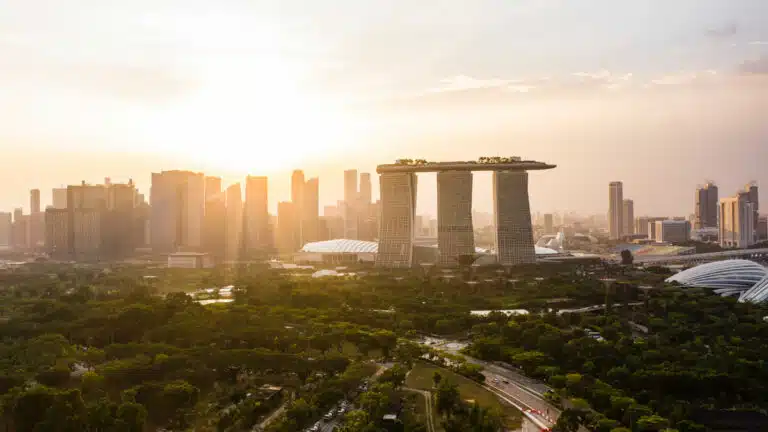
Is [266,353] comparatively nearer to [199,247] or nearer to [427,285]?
[427,285]

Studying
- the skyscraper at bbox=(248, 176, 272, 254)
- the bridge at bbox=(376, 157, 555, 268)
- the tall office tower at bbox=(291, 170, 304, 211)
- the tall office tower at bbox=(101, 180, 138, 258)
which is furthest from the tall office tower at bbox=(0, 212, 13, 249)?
the bridge at bbox=(376, 157, 555, 268)

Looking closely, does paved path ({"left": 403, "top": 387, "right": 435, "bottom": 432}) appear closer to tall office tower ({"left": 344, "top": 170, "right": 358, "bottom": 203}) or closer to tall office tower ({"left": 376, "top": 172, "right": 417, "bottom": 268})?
tall office tower ({"left": 376, "top": 172, "right": 417, "bottom": 268})

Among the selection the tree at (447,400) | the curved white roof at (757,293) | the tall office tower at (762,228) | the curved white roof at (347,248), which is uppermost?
the tall office tower at (762,228)

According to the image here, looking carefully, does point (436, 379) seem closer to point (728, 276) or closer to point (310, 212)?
point (728, 276)

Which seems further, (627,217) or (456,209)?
(627,217)

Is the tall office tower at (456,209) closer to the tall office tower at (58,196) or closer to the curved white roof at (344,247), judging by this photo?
the curved white roof at (344,247)

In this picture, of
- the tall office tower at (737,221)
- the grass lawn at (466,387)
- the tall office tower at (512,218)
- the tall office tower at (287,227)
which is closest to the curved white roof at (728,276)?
the tall office tower at (512,218)

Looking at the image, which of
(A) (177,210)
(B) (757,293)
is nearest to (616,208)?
(A) (177,210)
